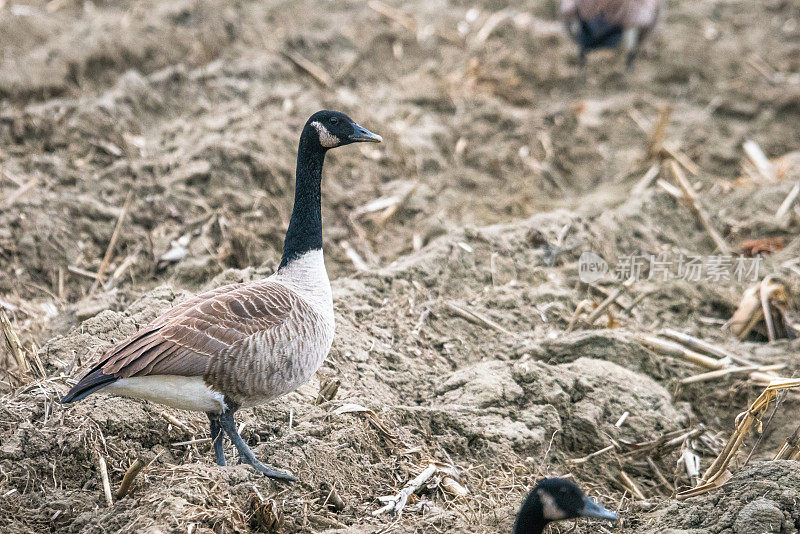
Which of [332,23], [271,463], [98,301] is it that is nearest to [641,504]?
[271,463]

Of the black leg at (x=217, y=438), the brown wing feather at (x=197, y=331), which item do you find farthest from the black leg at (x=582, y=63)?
the black leg at (x=217, y=438)

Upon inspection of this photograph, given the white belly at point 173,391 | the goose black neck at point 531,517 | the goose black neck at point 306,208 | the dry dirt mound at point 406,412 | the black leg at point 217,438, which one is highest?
the goose black neck at point 306,208

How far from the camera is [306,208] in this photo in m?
5.20

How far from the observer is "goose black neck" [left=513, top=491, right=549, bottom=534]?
153 inches

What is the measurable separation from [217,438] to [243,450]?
191 millimetres

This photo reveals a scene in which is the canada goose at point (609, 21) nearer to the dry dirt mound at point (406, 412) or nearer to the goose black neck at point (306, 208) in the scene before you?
the dry dirt mound at point (406, 412)

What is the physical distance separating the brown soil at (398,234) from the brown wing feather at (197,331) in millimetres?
549

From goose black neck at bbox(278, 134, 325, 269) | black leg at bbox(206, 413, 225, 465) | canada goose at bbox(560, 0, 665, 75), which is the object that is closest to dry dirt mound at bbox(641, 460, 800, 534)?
black leg at bbox(206, 413, 225, 465)

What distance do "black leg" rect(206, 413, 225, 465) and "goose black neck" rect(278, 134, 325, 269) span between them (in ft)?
3.50

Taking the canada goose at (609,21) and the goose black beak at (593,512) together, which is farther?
the canada goose at (609,21)

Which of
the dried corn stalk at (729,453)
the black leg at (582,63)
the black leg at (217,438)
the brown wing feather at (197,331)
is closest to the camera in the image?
the brown wing feather at (197,331)

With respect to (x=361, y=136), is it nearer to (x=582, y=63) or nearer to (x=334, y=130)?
(x=334, y=130)

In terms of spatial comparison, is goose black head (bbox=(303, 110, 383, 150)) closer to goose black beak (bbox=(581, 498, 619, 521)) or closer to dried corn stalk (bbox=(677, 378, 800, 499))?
goose black beak (bbox=(581, 498, 619, 521))

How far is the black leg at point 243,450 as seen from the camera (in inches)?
171
